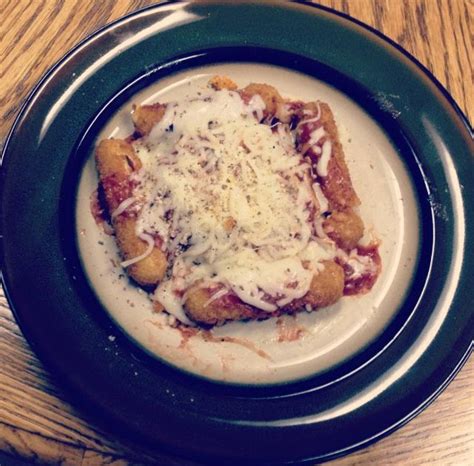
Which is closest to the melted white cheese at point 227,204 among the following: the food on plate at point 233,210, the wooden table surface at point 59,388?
the food on plate at point 233,210

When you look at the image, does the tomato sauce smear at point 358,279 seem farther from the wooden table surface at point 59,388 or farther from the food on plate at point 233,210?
the wooden table surface at point 59,388

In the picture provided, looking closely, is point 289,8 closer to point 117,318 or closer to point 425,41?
point 425,41

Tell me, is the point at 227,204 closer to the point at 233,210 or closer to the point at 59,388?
the point at 233,210

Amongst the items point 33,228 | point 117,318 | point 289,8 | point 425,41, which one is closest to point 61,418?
point 117,318

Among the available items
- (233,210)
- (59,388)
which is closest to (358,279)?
(233,210)

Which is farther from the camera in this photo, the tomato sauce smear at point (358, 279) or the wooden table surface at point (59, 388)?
the tomato sauce smear at point (358, 279)

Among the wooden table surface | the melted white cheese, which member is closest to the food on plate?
the melted white cheese
